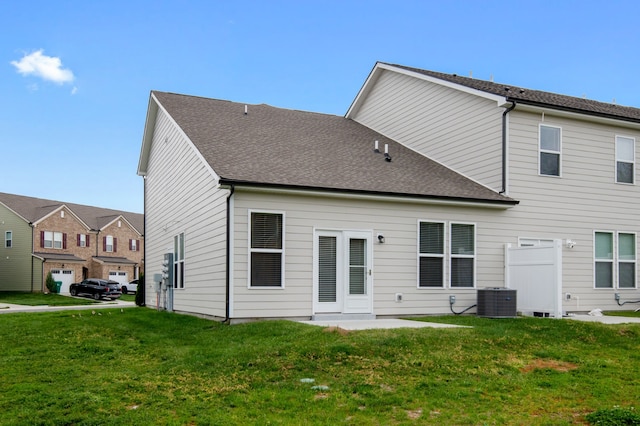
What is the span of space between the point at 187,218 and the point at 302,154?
3.65 m

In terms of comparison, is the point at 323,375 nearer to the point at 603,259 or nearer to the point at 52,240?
the point at 603,259

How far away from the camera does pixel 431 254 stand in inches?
566

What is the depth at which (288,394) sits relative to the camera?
22.6 ft

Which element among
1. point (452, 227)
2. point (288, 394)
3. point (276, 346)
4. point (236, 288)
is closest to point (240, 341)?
point (276, 346)

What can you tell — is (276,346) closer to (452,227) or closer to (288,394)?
(288,394)

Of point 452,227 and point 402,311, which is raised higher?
point 452,227

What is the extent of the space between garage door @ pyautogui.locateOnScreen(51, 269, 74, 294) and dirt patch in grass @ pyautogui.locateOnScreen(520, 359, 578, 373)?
139 ft

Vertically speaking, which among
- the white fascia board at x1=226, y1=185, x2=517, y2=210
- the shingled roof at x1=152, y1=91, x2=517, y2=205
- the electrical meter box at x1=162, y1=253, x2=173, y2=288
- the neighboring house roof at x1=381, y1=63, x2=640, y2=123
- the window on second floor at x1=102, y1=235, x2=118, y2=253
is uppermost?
the neighboring house roof at x1=381, y1=63, x2=640, y2=123

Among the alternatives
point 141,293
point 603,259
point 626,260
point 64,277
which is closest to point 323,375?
point 603,259

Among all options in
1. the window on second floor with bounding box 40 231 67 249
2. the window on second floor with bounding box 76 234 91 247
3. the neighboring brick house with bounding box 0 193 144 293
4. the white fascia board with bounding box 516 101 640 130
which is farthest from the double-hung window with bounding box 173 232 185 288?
the window on second floor with bounding box 76 234 91 247

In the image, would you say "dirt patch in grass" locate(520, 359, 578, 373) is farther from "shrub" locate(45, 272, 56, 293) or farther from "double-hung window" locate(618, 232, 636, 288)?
"shrub" locate(45, 272, 56, 293)

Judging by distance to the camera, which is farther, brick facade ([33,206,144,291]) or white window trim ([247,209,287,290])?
brick facade ([33,206,144,291])

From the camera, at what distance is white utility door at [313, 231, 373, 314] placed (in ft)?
43.6

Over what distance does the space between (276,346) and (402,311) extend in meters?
5.46
